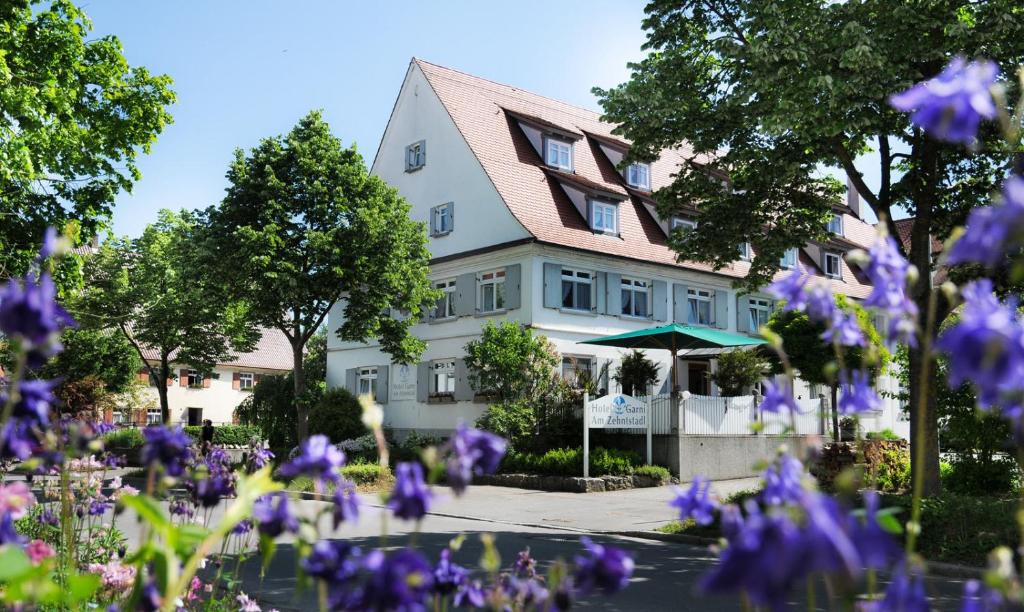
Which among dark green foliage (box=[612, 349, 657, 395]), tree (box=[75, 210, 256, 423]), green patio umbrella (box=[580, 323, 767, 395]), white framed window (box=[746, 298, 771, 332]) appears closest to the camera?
green patio umbrella (box=[580, 323, 767, 395])

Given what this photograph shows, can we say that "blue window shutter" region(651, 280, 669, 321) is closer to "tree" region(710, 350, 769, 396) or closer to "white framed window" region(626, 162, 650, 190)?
"tree" region(710, 350, 769, 396)

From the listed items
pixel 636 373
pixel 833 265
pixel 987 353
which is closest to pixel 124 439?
pixel 636 373

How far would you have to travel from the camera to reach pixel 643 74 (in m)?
16.2

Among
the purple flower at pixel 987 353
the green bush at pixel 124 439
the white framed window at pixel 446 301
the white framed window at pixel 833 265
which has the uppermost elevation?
the white framed window at pixel 833 265

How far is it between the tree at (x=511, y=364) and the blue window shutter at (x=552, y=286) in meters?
2.58

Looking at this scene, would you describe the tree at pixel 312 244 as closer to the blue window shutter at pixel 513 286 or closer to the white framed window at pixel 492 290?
the white framed window at pixel 492 290

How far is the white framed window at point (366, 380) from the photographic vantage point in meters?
35.3

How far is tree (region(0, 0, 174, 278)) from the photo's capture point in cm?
1545

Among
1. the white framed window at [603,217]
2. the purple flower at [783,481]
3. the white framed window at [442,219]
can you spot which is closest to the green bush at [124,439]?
the white framed window at [442,219]

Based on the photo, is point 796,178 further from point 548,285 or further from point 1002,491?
point 548,285

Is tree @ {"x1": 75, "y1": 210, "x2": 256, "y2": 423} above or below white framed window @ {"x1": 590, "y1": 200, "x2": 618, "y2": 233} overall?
below

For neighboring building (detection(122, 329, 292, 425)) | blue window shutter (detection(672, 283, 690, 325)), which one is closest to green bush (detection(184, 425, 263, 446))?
neighboring building (detection(122, 329, 292, 425))

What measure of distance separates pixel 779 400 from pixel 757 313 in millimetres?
35151

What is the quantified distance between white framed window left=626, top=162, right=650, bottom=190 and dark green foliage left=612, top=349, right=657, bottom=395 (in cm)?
1085
